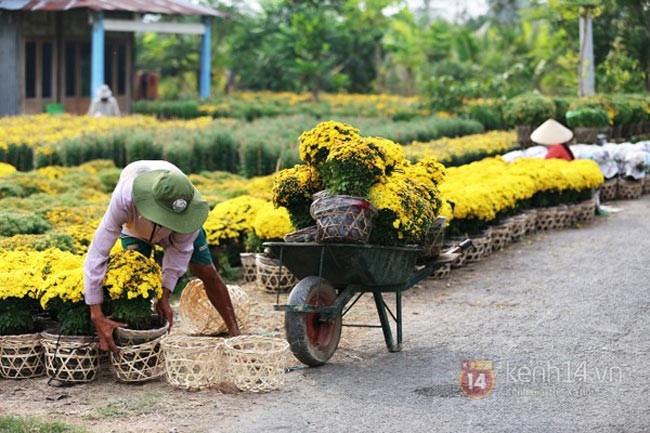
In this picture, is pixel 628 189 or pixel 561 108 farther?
pixel 561 108

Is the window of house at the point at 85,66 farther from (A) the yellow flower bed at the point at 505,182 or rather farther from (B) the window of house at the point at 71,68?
(A) the yellow flower bed at the point at 505,182

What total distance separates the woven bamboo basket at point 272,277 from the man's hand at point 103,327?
3.26 metres

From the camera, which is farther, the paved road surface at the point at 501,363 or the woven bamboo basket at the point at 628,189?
the woven bamboo basket at the point at 628,189

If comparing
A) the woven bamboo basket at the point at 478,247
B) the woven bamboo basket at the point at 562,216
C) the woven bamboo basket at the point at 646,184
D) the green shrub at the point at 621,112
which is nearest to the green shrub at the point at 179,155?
the woven bamboo basket at the point at 562,216

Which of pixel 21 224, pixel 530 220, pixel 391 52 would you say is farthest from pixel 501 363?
pixel 391 52

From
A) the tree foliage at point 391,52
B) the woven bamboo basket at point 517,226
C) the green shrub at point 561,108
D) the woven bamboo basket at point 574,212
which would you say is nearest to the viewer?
the woven bamboo basket at point 517,226

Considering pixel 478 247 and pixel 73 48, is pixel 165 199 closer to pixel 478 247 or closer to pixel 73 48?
pixel 478 247

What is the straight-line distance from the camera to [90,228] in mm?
9570

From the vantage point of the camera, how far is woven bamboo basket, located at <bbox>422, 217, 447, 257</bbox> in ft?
26.1

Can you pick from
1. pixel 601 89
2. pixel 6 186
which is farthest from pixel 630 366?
pixel 601 89

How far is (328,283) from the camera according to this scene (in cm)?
718

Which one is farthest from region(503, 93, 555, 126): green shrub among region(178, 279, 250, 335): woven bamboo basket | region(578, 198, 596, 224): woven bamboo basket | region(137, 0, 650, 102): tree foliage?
region(178, 279, 250, 335): woven bamboo basket

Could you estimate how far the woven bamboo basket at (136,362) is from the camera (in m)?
6.57
